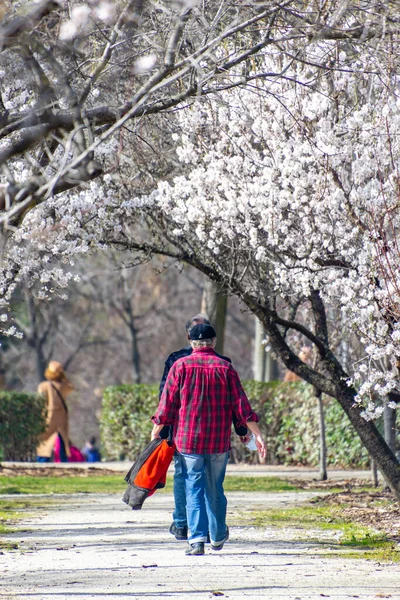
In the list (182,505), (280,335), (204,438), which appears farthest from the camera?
(280,335)

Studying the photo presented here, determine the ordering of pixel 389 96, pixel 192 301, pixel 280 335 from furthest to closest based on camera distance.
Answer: pixel 192 301 < pixel 280 335 < pixel 389 96

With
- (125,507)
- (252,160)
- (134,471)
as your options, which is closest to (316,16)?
(252,160)

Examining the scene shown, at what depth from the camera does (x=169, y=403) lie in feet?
26.1

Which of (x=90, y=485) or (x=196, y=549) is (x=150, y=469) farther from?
(x=90, y=485)

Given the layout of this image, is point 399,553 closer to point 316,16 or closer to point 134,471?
point 134,471

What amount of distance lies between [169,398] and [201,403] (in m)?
0.26

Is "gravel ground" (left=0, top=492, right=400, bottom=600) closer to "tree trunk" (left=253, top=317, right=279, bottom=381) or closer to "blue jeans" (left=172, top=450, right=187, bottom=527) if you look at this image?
"blue jeans" (left=172, top=450, right=187, bottom=527)

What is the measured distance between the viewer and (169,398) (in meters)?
7.95

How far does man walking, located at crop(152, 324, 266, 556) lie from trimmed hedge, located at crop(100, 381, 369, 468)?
814cm

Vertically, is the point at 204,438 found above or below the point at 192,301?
below

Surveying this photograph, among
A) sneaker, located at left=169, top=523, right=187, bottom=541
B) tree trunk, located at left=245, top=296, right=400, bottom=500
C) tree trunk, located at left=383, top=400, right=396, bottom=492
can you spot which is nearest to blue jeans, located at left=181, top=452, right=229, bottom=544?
sneaker, located at left=169, top=523, right=187, bottom=541

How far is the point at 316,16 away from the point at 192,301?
30099mm

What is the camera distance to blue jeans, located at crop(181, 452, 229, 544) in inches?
309

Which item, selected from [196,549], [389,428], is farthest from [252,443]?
[389,428]
